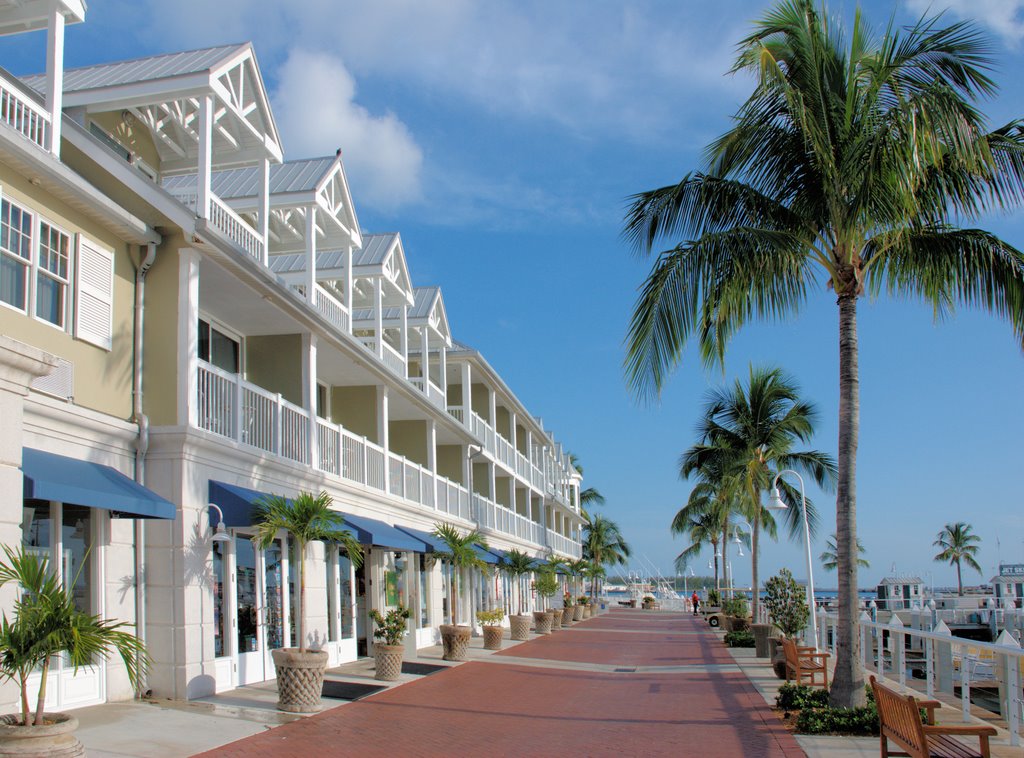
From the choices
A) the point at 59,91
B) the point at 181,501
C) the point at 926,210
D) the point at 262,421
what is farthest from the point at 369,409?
the point at 926,210

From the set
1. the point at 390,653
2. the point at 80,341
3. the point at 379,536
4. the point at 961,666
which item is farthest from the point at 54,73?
the point at 961,666

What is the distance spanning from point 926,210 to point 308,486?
35.4 ft

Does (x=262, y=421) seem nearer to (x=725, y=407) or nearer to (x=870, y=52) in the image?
(x=870, y=52)

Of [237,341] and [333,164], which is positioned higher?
[333,164]

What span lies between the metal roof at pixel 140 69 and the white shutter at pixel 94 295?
397 cm

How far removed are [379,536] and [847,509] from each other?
8688 millimetres

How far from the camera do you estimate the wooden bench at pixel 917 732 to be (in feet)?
24.8

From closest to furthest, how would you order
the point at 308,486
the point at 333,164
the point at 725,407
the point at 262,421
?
the point at 262,421 → the point at 308,486 → the point at 333,164 → the point at 725,407

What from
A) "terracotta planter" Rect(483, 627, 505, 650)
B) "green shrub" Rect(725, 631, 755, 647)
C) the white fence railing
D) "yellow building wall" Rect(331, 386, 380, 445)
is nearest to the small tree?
the white fence railing

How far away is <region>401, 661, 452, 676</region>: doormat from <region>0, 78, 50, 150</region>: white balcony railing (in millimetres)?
11259

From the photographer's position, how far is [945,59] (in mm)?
11969

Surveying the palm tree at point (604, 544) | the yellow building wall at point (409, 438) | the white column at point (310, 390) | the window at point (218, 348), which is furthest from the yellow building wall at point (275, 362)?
the palm tree at point (604, 544)

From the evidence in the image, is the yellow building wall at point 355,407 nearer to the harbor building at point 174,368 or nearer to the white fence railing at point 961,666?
the harbor building at point 174,368

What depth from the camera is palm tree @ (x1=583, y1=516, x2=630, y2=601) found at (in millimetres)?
83000
